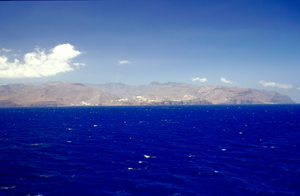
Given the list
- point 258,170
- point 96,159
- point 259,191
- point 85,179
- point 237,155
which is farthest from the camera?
point 237,155

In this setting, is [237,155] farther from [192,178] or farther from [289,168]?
[192,178]

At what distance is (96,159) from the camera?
185 feet

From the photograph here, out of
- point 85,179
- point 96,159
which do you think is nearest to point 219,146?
point 96,159

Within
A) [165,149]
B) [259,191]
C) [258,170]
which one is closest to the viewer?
[259,191]

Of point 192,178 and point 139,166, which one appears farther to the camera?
point 139,166

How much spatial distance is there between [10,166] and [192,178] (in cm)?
4629

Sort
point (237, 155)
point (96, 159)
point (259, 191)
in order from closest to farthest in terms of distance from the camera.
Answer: point (259, 191) < point (96, 159) < point (237, 155)

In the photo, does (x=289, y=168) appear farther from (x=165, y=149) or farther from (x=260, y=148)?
(x=165, y=149)

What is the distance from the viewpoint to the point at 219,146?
72750mm

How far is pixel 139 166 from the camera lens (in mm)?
50844

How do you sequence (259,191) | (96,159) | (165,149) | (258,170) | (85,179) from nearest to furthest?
(259,191) → (85,179) → (258,170) → (96,159) → (165,149)

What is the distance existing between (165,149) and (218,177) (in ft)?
88.1

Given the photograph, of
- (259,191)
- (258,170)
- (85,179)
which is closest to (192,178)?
(259,191)

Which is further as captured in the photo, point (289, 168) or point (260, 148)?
point (260, 148)
